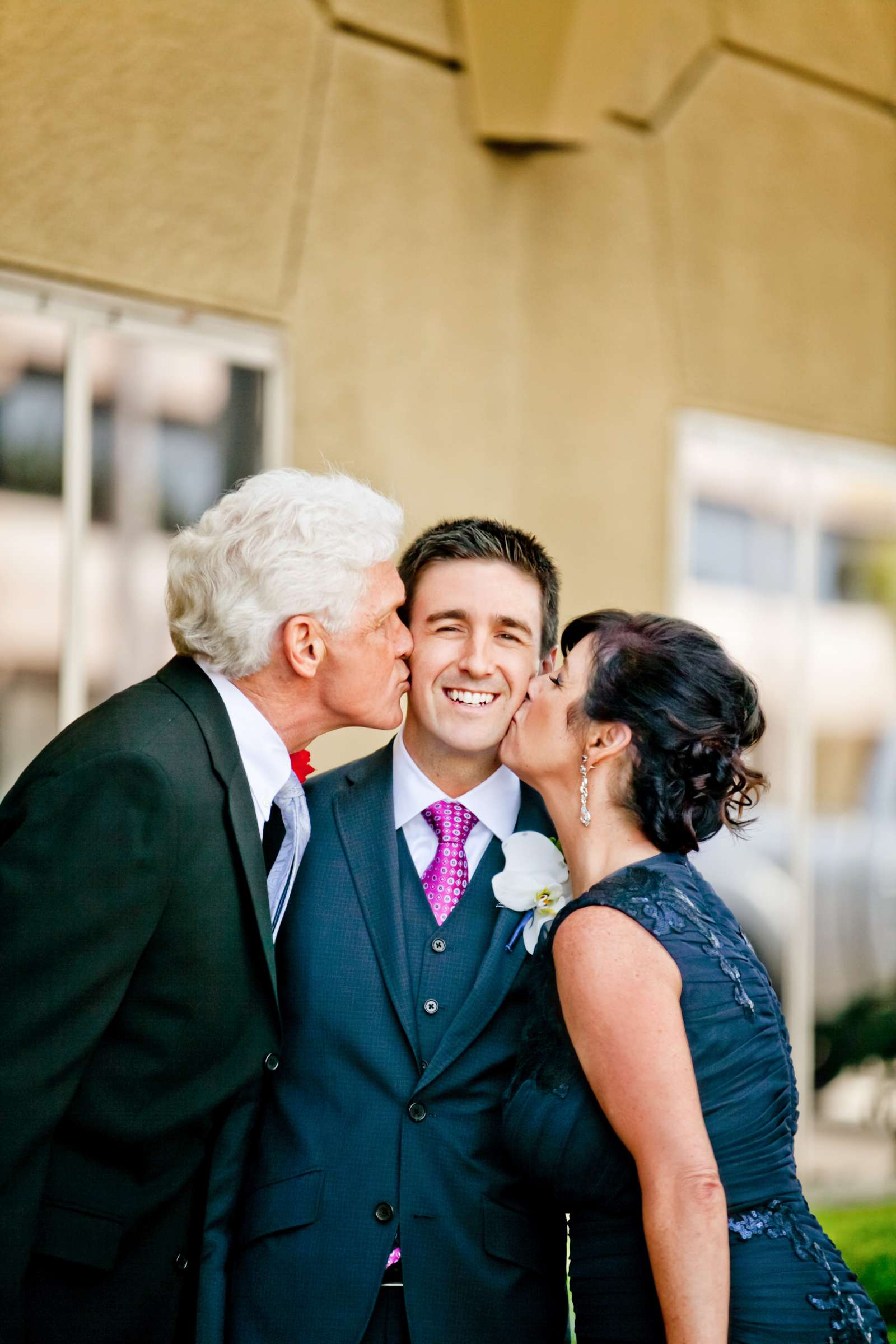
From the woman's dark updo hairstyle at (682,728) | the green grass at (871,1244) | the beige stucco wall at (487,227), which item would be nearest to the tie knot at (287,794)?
the woman's dark updo hairstyle at (682,728)

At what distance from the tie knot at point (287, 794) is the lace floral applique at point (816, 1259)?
1048 millimetres

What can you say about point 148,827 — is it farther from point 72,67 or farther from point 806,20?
point 806,20

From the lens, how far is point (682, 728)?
2273mm

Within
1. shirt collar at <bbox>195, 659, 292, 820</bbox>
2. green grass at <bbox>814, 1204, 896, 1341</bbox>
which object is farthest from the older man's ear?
green grass at <bbox>814, 1204, 896, 1341</bbox>

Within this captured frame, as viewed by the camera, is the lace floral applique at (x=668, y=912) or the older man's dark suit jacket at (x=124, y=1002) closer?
the older man's dark suit jacket at (x=124, y=1002)

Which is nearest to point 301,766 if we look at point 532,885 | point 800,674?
point 532,885

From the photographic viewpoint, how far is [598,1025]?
6.77 ft

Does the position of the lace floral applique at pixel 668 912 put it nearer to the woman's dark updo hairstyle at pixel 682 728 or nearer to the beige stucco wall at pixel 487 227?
the woman's dark updo hairstyle at pixel 682 728

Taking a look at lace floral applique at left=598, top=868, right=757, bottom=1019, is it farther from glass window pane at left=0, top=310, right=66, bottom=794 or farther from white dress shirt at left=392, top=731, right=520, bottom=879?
glass window pane at left=0, top=310, right=66, bottom=794

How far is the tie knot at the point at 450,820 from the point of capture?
2.53 metres

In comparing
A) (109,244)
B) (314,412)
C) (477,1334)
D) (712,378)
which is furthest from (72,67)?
(477,1334)

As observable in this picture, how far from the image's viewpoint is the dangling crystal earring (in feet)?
7.70

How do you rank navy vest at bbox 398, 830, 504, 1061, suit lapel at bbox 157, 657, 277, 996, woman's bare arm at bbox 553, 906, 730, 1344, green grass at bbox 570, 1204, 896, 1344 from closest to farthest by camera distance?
woman's bare arm at bbox 553, 906, 730, 1344, suit lapel at bbox 157, 657, 277, 996, navy vest at bbox 398, 830, 504, 1061, green grass at bbox 570, 1204, 896, 1344

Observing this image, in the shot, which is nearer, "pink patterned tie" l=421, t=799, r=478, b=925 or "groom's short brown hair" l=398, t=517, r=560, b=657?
"pink patterned tie" l=421, t=799, r=478, b=925
